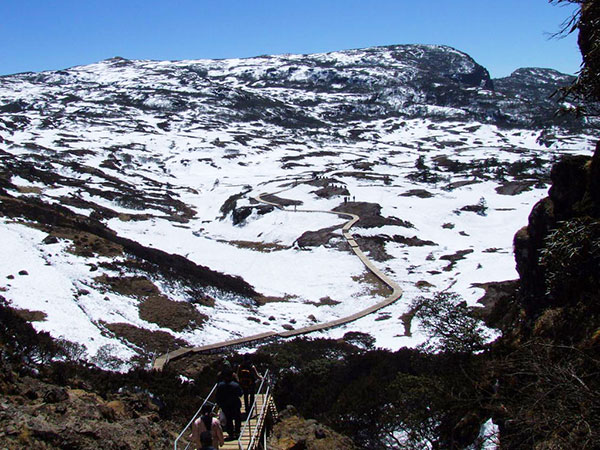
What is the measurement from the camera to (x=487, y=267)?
41188 mm

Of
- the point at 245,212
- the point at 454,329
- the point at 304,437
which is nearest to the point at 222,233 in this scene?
the point at 245,212

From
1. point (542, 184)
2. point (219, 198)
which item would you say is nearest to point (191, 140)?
point (219, 198)

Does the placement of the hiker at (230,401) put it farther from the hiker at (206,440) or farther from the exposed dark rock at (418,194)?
the exposed dark rock at (418,194)

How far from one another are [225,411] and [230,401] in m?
0.28

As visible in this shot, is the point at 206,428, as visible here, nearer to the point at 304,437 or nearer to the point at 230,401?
the point at 230,401

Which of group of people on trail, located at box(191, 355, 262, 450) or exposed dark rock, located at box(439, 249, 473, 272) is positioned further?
exposed dark rock, located at box(439, 249, 473, 272)

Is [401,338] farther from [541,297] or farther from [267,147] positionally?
[267,147]

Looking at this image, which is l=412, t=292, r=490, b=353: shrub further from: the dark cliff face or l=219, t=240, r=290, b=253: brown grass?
l=219, t=240, r=290, b=253: brown grass

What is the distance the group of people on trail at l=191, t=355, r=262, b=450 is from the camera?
737cm

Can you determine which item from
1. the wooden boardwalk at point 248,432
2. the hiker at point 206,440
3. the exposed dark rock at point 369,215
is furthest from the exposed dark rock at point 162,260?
the hiker at point 206,440

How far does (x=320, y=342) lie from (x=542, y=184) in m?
75.3

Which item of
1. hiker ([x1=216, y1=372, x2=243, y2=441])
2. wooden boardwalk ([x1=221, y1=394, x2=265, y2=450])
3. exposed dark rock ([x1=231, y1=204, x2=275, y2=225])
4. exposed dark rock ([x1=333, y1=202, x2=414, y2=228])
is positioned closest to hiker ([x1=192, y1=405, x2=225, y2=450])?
wooden boardwalk ([x1=221, y1=394, x2=265, y2=450])

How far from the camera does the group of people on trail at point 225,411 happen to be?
7.37 meters

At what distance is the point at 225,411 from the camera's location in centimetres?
876
